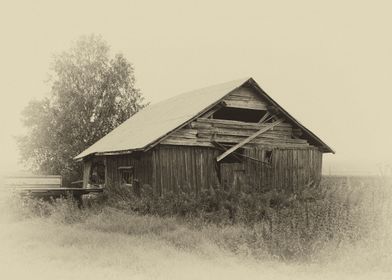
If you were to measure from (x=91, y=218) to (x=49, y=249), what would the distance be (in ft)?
15.1

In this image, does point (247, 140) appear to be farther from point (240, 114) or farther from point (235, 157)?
point (240, 114)

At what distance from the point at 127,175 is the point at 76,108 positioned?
17559 mm

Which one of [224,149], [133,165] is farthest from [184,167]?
[133,165]

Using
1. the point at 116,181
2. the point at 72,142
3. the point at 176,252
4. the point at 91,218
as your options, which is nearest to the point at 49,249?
the point at 176,252

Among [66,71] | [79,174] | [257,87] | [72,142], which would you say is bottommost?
[79,174]

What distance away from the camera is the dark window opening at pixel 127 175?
20.4 meters

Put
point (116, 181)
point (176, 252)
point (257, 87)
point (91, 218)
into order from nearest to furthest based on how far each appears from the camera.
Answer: point (176, 252), point (91, 218), point (257, 87), point (116, 181)

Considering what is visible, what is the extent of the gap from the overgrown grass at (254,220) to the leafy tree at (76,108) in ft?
65.1

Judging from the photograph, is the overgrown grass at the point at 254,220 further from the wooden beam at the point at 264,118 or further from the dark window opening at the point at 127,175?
the wooden beam at the point at 264,118

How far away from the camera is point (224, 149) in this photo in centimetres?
1942

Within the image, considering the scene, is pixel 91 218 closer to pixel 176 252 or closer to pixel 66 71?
pixel 176 252

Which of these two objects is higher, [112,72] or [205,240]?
[112,72]

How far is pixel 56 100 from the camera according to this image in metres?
37.7

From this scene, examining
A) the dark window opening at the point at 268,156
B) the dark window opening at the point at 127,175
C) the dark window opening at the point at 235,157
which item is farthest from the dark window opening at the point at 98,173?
the dark window opening at the point at 268,156
